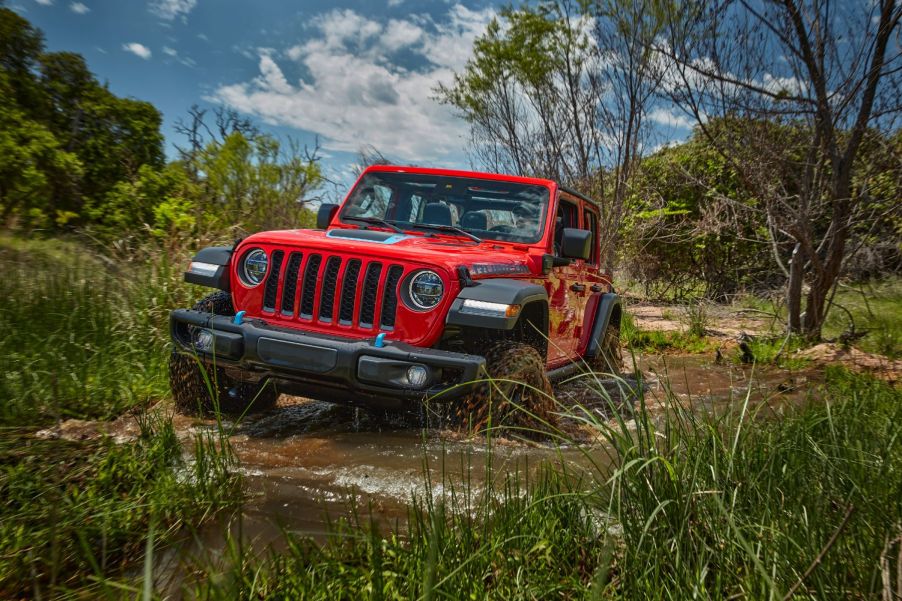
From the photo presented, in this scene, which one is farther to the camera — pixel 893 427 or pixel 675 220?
pixel 675 220

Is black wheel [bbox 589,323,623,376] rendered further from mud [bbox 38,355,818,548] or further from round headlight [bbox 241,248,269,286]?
round headlight [bbox 241,248,269,286]

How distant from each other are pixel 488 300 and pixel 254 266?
1513mm

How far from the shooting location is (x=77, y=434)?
3660 millimetres

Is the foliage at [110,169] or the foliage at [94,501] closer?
the foliage at [94,501]

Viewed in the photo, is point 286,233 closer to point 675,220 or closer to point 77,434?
point 77,434

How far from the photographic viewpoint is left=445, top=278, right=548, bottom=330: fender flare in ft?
11.4

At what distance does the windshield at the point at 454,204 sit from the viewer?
4766 mm

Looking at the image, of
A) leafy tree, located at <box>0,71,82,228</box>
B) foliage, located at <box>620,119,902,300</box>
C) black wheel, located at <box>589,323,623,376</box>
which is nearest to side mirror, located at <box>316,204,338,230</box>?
black wheel, located at <box>589,323,623,376</box>

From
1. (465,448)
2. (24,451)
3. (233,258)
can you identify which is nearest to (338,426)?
(465,448)

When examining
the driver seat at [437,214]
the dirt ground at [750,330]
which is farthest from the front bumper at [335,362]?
the dirt ground at [750,330]

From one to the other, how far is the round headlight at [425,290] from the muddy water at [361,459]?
69cm

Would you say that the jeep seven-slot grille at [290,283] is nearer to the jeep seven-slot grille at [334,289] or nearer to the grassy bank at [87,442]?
the jeep seven-slot grille at [334,289]

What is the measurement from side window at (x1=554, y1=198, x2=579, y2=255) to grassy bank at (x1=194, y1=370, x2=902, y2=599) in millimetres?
2657

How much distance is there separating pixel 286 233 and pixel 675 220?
9791 mm
